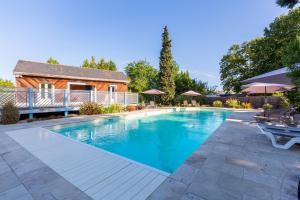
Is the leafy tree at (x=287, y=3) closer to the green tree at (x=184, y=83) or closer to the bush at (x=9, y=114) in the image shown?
the bush at (x=9, y=114)

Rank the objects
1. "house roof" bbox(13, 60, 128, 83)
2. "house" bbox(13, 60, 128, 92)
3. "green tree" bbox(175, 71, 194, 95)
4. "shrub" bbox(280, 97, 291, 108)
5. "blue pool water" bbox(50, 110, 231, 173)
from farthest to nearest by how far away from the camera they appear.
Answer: "green tree" bbox(175, 71, 194, 95), "shrub" bbox(280, 97, 291, 108), "house roof" bbox(13, 60, 128, 83), "house" bbox(13, 60, 128, 92), "blue pool water" bbox(50, 110, 231, 173)

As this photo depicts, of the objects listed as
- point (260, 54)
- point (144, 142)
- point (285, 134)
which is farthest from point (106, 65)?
point (285, 134)

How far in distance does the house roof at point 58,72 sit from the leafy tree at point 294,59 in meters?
16.3

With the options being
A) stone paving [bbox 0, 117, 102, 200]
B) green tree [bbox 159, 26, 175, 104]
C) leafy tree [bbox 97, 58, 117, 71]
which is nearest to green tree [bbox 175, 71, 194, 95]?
green tree [bbox 159, 26, 175, 104]

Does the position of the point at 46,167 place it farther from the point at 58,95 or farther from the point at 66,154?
the point at 58,95

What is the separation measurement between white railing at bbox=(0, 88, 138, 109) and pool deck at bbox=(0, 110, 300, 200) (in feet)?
21.7

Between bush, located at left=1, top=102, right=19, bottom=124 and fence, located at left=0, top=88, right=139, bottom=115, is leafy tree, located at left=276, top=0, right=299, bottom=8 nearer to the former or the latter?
bush, located at left=1, top=102, right=19, bottom=124

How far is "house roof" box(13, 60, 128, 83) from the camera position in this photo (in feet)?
42.4

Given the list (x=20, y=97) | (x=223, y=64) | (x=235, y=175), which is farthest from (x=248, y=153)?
(x=223, y=64)

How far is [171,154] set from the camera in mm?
5422

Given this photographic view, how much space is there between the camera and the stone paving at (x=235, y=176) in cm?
235

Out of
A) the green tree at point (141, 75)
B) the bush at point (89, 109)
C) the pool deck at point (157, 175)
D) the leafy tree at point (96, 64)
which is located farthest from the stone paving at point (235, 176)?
the leafy tree at point (96, 64)

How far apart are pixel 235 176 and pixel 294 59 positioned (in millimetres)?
2561

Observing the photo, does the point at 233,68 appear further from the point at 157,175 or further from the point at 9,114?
the point at 9,114
